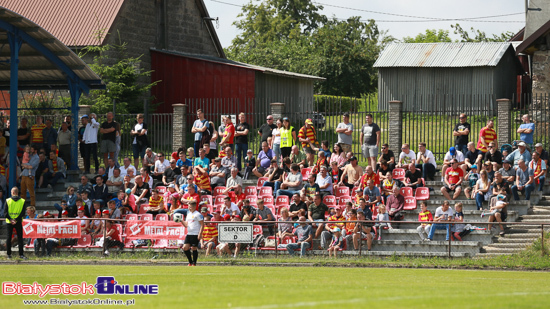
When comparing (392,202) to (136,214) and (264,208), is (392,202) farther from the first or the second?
(136,214)

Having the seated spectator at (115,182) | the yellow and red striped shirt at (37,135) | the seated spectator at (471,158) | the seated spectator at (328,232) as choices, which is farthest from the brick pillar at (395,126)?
the yellow and red striped shirt at (37,135)

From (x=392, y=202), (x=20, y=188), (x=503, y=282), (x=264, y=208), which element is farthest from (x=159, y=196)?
(x=503, y=282)

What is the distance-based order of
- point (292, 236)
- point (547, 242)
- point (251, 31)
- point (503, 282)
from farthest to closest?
point (251, 31)
point (292, 236)
point (547, 242)
point (503, 282)

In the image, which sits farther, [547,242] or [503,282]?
[547,242]

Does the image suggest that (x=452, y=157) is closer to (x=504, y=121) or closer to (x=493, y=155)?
(x=493, y=155)

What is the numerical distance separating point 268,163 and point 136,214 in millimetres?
4551

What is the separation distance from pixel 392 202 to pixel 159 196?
6771 millimetres

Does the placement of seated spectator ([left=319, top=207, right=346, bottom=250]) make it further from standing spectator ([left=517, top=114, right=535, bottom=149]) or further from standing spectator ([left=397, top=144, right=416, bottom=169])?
standing spectator ([left=517, top=114, right=535, bottom=149])

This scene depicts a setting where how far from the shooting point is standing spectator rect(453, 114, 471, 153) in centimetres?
2348

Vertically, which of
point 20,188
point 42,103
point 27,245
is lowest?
point 27,245

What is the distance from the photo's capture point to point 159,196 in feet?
77.2

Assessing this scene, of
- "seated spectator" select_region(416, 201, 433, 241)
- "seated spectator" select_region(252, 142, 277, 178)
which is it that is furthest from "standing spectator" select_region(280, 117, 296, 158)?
"seated spectator" select_region(416, 201, 433, 241)

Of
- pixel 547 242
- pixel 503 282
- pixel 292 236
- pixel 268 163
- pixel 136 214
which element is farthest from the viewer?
pixel 268 163

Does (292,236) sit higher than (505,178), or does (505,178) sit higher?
(505,178)
